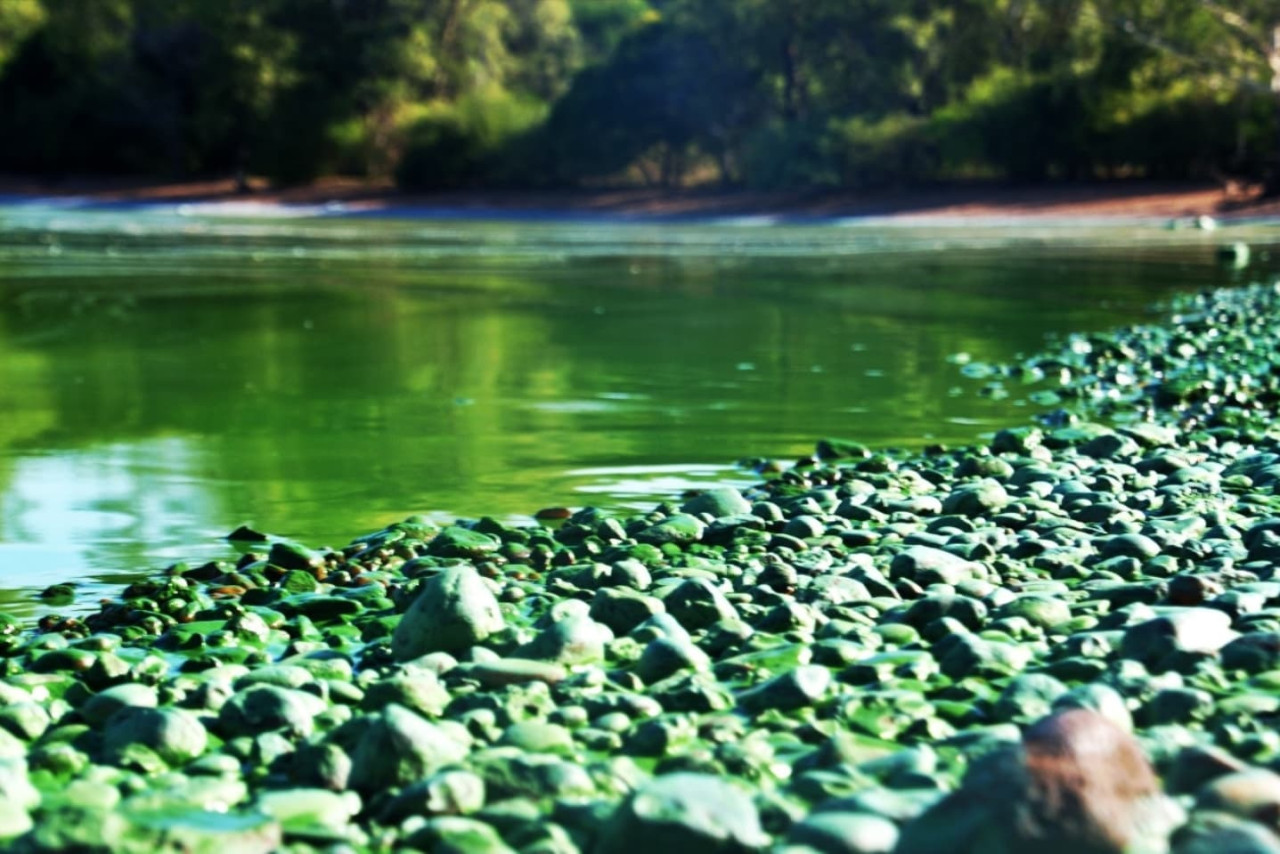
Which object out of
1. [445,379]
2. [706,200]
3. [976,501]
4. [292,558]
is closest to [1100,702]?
[976,501]

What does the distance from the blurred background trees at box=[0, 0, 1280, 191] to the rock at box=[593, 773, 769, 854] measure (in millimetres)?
38974

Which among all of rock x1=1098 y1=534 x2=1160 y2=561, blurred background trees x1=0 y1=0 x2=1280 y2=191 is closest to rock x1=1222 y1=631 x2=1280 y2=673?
rock x1=1098 y1=534 x2=1160 y2=561

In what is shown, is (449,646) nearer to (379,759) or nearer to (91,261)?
(379,759)

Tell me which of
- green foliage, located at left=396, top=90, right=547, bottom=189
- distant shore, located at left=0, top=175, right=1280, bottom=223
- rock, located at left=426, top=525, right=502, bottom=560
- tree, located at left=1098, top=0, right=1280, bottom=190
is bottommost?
distant shore, located at left=0, top=175, right=1280, bottom=223

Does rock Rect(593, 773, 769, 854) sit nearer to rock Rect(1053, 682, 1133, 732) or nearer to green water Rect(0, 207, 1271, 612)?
rock Rect(1053, 682, 1133, 732)

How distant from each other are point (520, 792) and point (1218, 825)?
4.05 ft

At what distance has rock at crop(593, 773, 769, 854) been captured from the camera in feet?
9.33

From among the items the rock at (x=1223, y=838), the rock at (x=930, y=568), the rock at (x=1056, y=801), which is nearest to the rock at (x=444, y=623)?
the rock at (x=930, y=568)

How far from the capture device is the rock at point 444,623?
14.2ft

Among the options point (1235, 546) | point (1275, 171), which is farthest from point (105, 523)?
point (1275, 171)

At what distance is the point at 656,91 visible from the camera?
2117 inches

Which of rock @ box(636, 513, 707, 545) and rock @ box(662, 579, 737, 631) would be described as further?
rock @ box(636, 513, 707, 545)

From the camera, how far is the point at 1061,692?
370 cm

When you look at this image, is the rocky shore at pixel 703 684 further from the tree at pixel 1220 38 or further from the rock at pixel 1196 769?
the tree at pixel 1220 38
